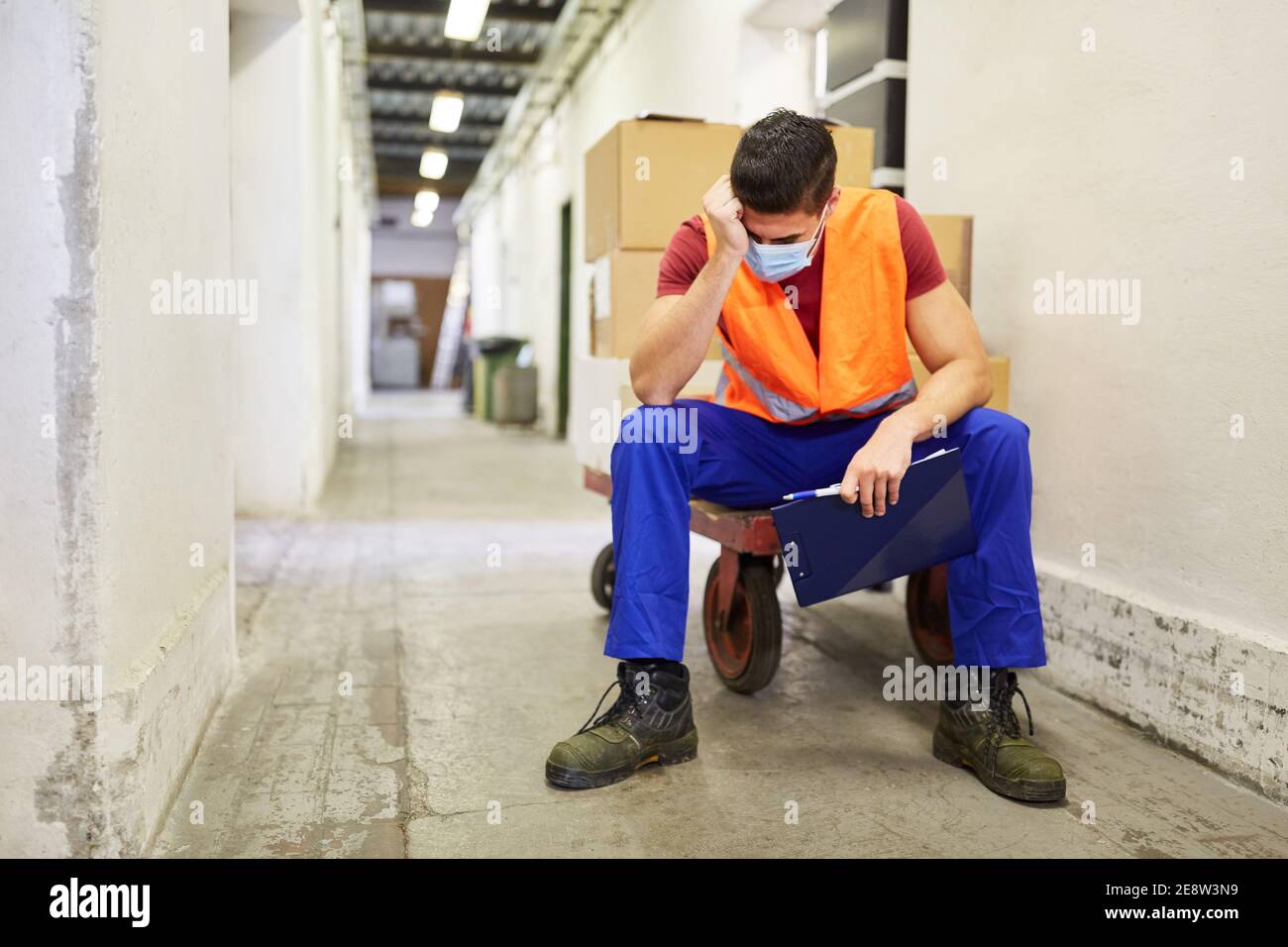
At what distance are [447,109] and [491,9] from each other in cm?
110

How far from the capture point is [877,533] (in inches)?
78.0

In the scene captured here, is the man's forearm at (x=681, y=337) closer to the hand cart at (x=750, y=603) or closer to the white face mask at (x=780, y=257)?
the white face mask at (x=780, y=257)

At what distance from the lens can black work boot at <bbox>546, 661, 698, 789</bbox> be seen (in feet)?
6.45

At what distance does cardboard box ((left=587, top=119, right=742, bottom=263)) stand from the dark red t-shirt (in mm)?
835

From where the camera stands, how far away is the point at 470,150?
51.6ft

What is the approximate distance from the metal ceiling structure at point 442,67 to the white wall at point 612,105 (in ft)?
1.95

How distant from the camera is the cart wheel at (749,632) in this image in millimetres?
2477

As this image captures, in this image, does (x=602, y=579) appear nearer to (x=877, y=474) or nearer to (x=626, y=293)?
(x=626, y=293)

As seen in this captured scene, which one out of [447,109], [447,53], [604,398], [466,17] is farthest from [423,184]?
[604,398]

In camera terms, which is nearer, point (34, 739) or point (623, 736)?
point (34, 739)

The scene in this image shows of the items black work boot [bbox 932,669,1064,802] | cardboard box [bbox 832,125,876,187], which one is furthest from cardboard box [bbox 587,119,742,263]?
black work boot [bbox 932,669,1064,802]
